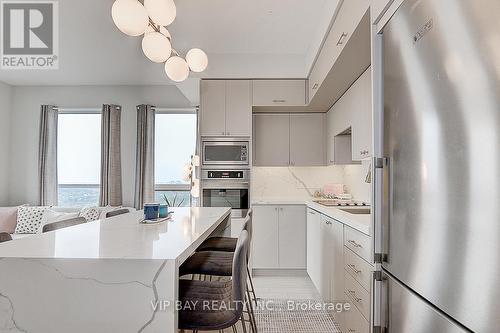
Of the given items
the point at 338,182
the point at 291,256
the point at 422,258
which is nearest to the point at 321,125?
the point at 338,182

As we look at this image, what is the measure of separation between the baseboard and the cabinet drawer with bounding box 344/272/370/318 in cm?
174

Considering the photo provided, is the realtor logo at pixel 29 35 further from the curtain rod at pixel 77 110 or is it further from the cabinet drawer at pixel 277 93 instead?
the cabinet drawer at pixel 277 93

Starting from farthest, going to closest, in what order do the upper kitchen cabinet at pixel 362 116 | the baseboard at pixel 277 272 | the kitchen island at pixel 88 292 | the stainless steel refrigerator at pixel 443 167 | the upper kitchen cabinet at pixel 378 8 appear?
the baseboard at pixel 277 272
the upper kitchen cabinet at pixel 362 116
the upper kitchen cabinet at pixel 378 8
the kitchen island at pixel 88 292
the stainless steel refrigerator at pixel 443 167

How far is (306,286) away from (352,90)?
214cm

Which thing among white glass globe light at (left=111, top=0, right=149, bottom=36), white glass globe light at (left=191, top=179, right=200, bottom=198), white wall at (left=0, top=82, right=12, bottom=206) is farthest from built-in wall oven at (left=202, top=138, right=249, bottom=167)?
white wall at (left=0, top=82, right=12, bottom=206)

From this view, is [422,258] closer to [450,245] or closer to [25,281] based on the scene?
[450,245]

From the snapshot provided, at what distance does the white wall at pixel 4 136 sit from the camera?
16.0 feet

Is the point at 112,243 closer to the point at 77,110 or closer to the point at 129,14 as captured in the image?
the point at 129,14

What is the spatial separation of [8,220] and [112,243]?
4.33 m

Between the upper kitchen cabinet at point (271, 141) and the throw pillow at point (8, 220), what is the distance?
139 inches

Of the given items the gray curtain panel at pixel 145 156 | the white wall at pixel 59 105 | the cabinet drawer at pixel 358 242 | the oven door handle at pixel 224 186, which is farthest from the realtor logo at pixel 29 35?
the cabinet drawer at pixel 358 242

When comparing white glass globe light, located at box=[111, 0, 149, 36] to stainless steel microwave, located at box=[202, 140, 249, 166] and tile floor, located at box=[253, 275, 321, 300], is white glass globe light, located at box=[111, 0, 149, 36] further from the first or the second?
tile floor, located at box=[253, 275, 321, 300]

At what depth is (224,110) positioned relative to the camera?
386cm

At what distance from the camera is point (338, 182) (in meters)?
4.33
